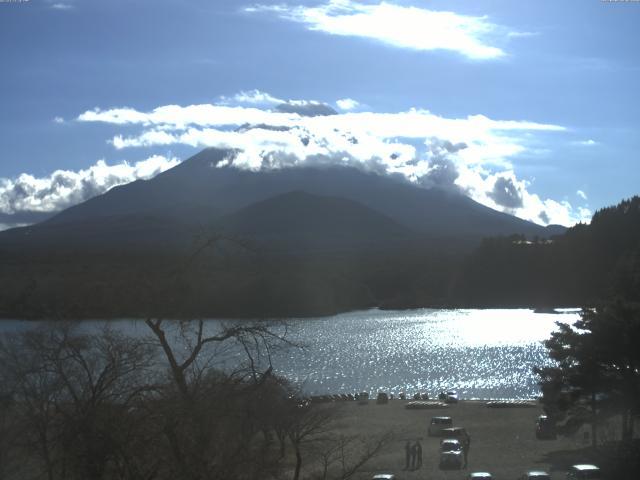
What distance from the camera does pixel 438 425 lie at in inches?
856

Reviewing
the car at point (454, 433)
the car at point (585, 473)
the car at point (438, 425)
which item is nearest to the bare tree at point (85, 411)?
the car at point (585, 473)

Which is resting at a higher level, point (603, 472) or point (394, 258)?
point (394, 258)

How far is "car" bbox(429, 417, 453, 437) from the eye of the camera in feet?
70.2

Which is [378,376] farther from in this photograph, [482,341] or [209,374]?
[209,374]

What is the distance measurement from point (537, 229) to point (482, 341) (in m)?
139

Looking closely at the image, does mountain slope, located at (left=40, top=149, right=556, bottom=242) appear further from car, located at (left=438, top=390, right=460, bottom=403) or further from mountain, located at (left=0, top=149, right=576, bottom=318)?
car, located at (left=438, top=390, right=460, bottom=403)

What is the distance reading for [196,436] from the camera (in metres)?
5.23

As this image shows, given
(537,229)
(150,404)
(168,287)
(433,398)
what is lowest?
(433,398)

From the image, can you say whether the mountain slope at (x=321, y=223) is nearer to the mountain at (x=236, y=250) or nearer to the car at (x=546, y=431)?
the mountain at (x=236, y=250)

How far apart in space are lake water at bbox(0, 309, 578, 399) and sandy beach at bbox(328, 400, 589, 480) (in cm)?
267

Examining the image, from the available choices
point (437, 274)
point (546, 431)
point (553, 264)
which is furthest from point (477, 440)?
point (437, 274)

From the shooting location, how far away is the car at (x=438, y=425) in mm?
21391

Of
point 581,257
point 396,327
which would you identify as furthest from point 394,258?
point 396,327

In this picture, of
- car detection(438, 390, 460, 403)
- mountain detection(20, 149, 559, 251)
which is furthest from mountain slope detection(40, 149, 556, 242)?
car detection(438, 390, 460, 403)
